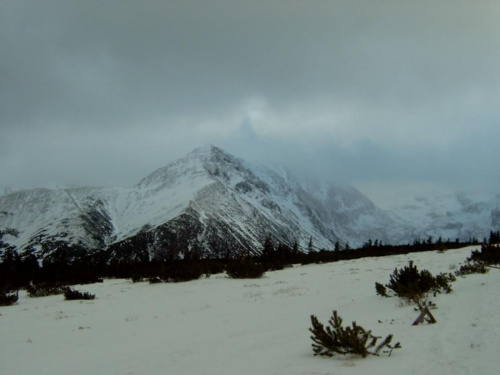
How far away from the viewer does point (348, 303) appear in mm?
13047

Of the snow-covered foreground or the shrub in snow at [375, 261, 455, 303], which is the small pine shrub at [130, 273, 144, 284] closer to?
the snow-covered foreground

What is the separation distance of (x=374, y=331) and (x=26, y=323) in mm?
12568

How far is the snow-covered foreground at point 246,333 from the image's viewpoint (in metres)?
6.04

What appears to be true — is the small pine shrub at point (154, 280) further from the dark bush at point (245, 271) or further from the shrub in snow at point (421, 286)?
the shrub in snow at point (421, 286)

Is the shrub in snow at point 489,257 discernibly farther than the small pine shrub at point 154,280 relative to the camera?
No

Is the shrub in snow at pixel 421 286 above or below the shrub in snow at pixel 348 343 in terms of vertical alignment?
above

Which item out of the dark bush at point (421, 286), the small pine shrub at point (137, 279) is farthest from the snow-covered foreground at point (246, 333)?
the small pine shrub at point (137, 279)

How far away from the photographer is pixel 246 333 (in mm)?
9914

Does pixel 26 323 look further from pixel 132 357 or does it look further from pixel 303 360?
pixel 303 360

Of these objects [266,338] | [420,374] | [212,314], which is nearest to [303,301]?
[212,314]

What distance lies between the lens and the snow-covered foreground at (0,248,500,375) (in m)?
6.04

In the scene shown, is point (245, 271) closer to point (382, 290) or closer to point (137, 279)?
point (137, 279)

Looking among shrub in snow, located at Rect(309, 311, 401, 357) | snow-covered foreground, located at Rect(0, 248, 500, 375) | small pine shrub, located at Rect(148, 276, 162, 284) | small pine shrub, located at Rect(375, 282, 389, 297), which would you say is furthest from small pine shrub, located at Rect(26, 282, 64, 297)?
shrub in snow, located at Rect(309, 311, 401, 357)

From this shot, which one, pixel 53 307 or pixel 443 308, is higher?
pixel 443 308
